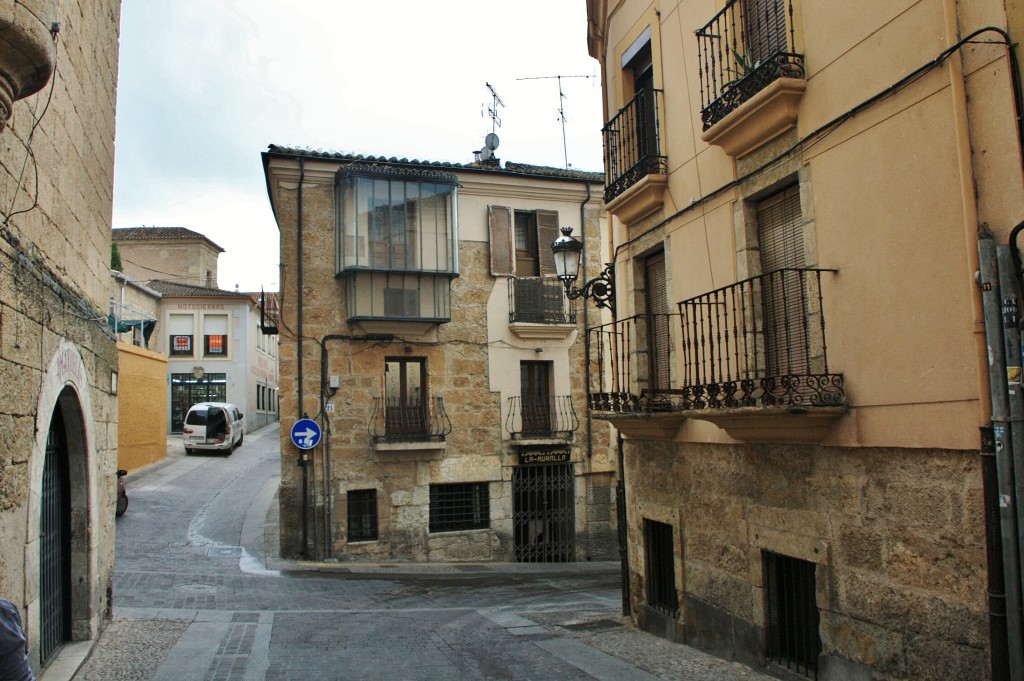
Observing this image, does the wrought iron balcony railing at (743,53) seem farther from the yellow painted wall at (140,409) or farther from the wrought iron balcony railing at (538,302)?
the yellow painted wall at (140,409)

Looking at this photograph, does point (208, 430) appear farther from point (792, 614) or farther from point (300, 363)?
point (792, 614)

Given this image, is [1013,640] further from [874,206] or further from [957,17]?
[957,17]

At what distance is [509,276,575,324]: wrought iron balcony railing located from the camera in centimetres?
1686

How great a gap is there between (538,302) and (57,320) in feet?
38.3

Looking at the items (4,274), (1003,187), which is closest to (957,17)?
(1003,187)

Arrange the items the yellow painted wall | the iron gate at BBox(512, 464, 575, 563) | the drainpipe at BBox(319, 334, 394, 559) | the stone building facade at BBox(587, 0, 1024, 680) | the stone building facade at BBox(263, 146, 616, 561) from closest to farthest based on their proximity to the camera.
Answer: the stone building facade at BBox(587, 0, 1024, 680) < the drainpipe at BBox(319, 334, 394, 559) < the stone building facade at BBox(263, 146, 616, 561) < the iron gate at BBox(512, 464, 575, 563) < the yellow painted wall

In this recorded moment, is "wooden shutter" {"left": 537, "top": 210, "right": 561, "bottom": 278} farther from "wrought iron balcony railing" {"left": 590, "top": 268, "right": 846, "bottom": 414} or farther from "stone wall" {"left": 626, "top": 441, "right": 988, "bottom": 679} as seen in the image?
"stone wall" {"left": 626, "top": 441, "right": 988, "bottom": 679}

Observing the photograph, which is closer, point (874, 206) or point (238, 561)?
point (874, 206)

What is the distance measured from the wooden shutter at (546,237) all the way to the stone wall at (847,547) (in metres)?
9.21

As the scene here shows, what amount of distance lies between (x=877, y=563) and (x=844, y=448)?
80cm

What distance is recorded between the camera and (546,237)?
17297mm

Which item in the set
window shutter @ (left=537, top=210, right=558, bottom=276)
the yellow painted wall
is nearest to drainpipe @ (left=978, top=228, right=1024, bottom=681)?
window shutter @ (left=537, top=210, right=558, bottom=276)

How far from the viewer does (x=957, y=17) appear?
4.73 meters

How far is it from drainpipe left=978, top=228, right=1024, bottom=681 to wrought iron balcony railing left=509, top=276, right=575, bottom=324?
1243 cm
